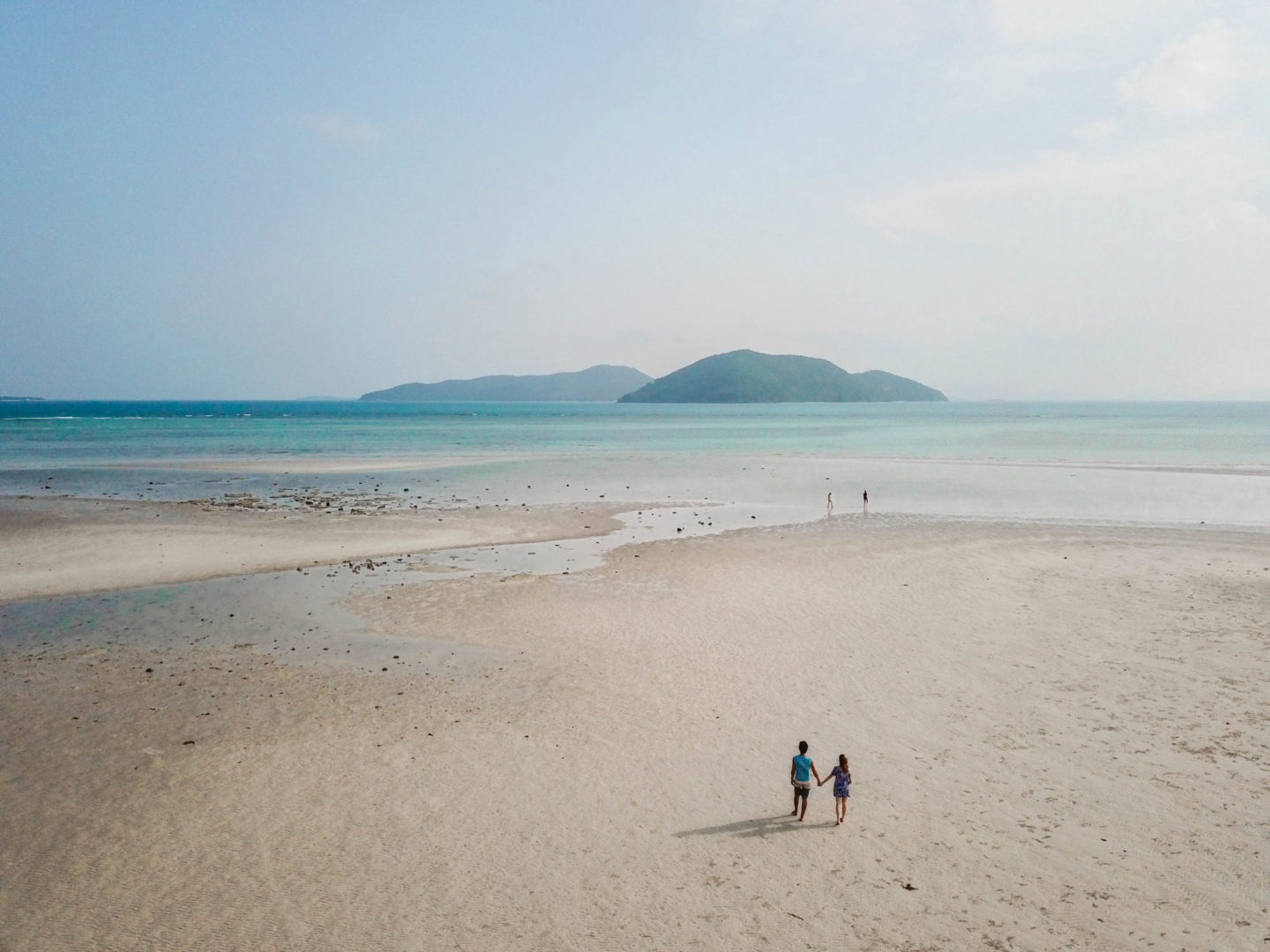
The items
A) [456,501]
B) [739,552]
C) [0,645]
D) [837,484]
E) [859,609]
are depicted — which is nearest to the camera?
[0,645]

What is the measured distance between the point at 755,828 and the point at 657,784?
5.80ft

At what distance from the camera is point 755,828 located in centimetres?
1070

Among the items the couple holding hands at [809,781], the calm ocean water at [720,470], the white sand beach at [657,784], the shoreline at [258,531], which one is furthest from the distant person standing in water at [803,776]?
the calm ocean water at [720,470]

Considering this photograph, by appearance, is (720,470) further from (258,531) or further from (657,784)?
(657,784)

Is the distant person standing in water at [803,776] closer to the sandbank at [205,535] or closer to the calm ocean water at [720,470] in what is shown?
the sandbank at [205,535]

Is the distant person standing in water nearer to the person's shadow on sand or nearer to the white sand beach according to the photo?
the person's shadow on sand

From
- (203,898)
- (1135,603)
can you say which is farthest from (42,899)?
(1135,603)

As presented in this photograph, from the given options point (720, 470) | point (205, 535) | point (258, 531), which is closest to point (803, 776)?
point (258, 531)

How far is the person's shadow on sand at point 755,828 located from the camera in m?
10.5

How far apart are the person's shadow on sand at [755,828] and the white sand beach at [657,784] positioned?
0.18 ft

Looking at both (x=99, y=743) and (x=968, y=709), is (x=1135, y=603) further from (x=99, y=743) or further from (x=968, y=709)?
(x=99, y=743)

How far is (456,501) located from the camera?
42250 millimetres

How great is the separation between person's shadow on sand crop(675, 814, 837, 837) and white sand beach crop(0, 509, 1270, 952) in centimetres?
5

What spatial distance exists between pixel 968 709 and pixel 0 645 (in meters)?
21.5
